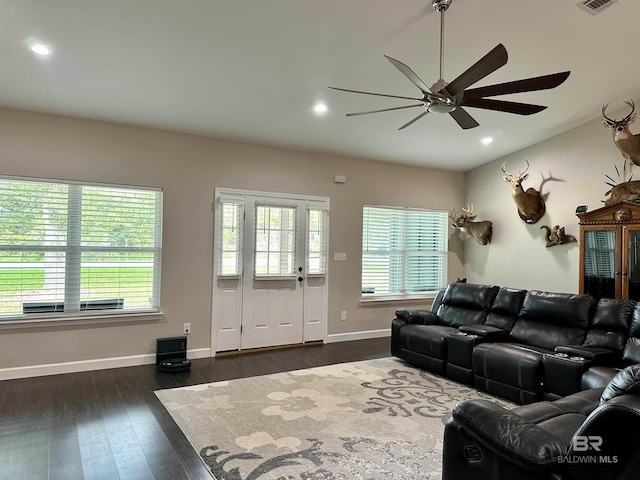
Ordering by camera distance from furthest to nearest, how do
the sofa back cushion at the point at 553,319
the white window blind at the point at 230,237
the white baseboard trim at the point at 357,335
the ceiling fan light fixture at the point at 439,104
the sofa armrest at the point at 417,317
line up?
the white baseboard trim at the point at 357,335
the white window blind at the point at 230,237
the sofa armrest at the point at 417,317
the sofa back cushion at the point at 553,319
the ceiling fan light fixture at the point at 439,104

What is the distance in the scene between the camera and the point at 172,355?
484cm

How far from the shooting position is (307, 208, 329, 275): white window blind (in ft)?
19.5

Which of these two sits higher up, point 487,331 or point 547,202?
point 547,202

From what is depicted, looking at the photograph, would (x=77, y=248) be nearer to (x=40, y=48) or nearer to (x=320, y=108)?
(x=40, y=48)

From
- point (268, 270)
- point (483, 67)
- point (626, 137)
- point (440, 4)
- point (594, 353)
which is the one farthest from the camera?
point (268, 270)

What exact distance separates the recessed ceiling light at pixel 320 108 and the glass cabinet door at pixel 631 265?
3662mm

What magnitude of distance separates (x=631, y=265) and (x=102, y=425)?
5.47 m

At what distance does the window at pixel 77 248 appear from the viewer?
13.9 feet

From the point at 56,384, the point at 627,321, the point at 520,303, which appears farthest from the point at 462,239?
the point at 56,384

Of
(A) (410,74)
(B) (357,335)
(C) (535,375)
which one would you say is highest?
(A) (410,74)

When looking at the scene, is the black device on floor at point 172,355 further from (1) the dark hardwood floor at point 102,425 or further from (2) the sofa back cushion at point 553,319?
(2) the sofa back cushion at point 553,319

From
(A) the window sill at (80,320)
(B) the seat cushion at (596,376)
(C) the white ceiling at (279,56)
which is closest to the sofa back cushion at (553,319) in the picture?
(B) the seat cushion at (596,376)

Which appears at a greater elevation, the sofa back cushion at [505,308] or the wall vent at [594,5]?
the wall vent at [594,5]

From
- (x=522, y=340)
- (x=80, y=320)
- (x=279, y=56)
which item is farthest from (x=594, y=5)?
(x=80, y=320)
